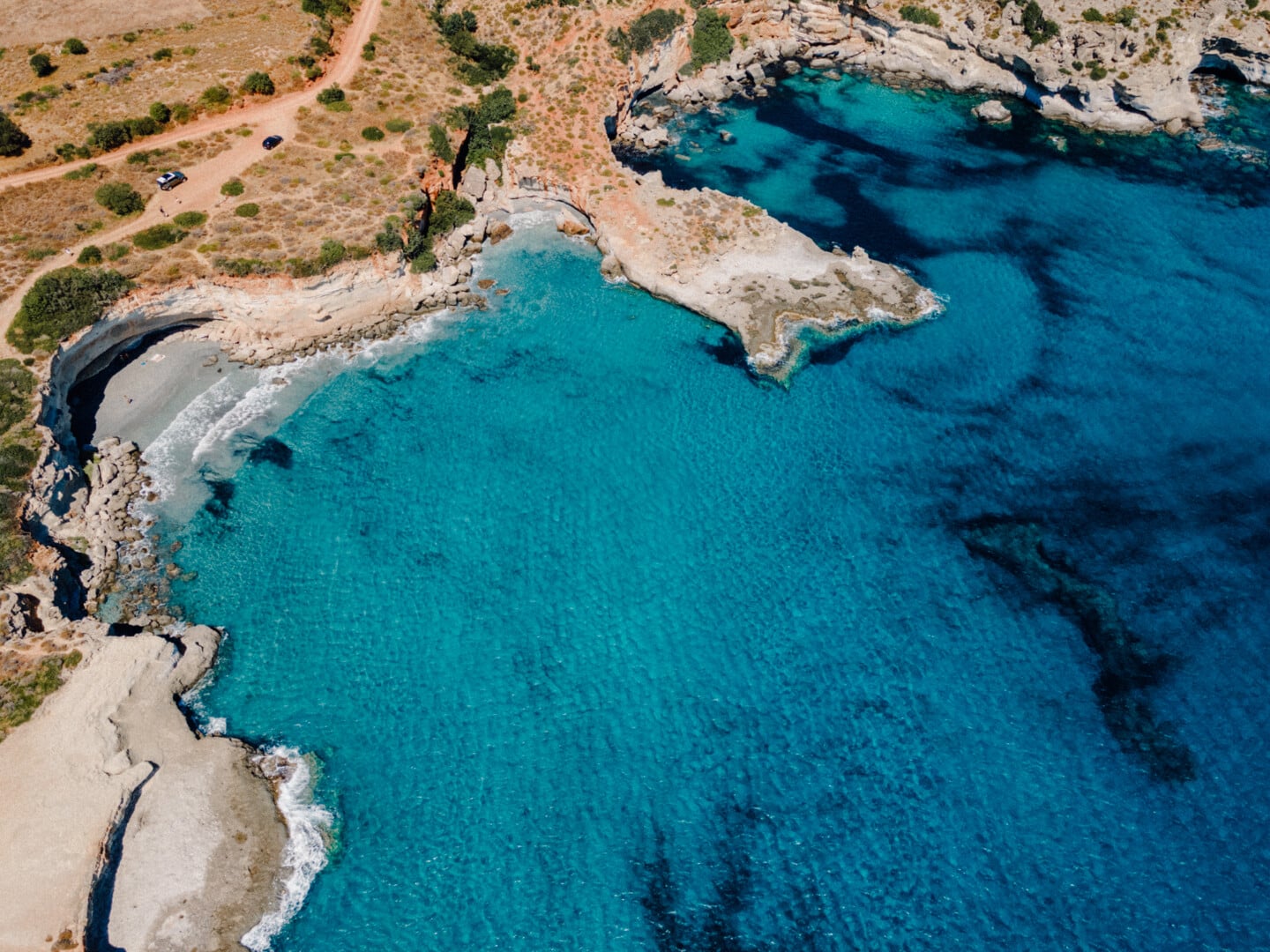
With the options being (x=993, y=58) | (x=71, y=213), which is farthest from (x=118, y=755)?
(x=993, y=58)

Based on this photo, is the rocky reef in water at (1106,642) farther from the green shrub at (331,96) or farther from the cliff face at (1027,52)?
the green shrub at (331,96)

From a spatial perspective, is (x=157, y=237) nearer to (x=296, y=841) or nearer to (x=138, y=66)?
(x=138, y=66)

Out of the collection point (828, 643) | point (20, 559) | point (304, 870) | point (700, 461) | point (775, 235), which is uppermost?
point (775, 235)

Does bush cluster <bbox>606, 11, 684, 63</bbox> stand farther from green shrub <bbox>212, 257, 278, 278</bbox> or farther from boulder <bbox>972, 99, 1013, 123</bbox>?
green shrub <bbox>212, 257, 278, 278</bbox>

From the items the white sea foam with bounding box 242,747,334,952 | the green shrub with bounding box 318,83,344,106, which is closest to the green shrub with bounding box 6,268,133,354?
the green shrub with bounding box 318,83,344,106

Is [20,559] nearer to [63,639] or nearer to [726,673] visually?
[63,639]

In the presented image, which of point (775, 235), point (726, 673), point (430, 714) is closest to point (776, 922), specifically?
point (726, 673)

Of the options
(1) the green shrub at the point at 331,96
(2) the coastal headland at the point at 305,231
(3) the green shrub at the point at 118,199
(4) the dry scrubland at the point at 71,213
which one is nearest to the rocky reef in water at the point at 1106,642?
(2) the coastal headland at the point at 305,231
